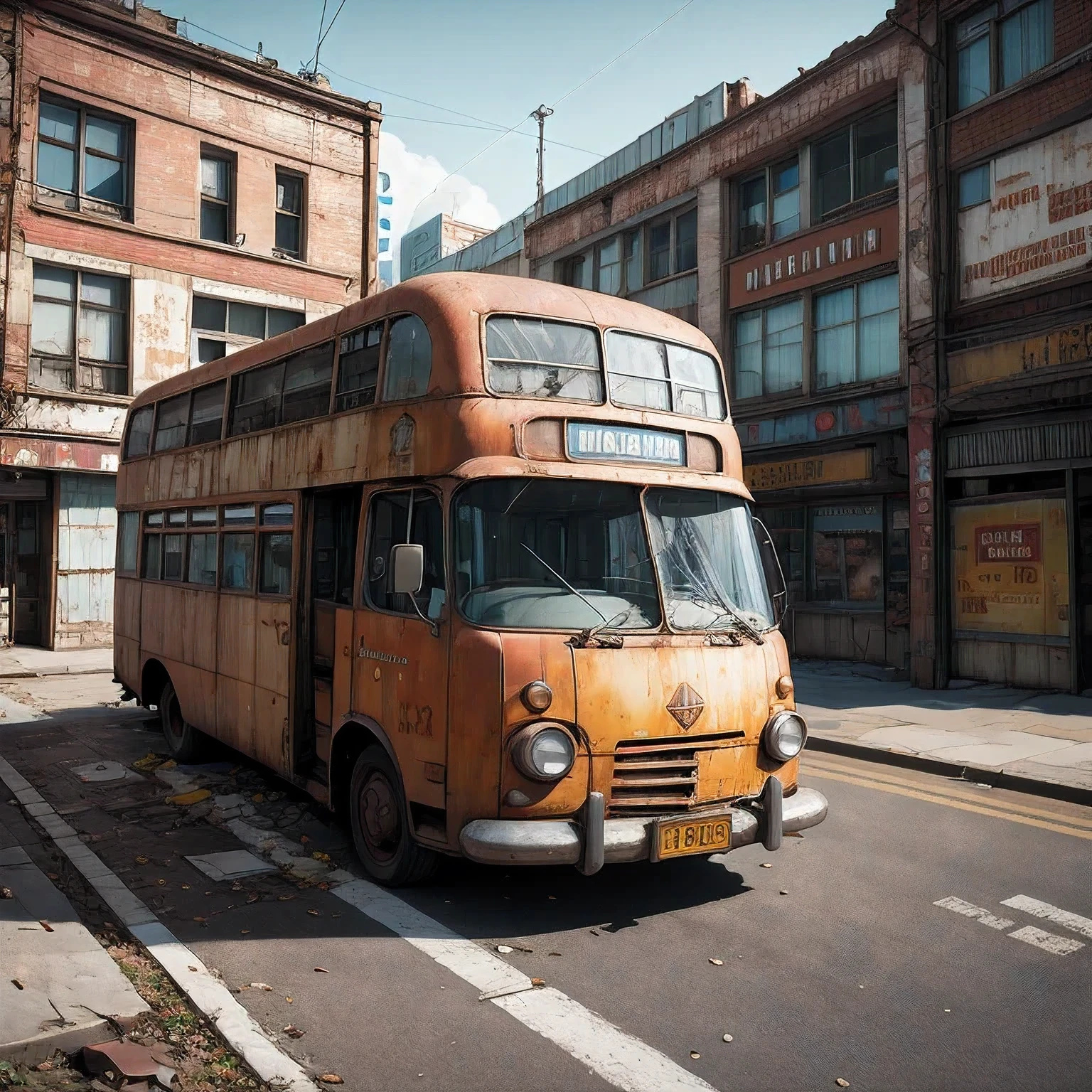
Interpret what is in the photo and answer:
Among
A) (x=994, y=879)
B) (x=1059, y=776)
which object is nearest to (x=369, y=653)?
(x=994, y=879)

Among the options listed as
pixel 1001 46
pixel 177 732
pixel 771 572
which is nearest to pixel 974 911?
pixel 771 572

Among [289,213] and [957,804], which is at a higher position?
[289,213]

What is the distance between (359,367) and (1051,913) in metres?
5.54

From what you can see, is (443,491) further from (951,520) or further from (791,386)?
(791,386)

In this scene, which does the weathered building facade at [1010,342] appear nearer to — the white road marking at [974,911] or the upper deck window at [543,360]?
the white road marking at [974,911]

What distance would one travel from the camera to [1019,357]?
48.4 feet

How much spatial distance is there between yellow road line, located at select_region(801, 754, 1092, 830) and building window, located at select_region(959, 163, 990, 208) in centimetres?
984

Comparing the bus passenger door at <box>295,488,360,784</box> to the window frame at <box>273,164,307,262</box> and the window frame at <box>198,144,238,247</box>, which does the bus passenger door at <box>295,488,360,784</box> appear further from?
the window frame at <box>273,164,307,262</box>

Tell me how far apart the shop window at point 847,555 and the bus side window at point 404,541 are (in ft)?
44.1

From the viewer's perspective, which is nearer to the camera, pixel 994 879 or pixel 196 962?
pixel 196 962

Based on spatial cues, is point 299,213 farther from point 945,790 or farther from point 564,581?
point 564,581

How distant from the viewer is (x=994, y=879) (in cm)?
653

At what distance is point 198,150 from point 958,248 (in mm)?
16714

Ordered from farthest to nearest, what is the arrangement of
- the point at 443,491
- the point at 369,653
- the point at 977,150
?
the point at 977,150 < the point at 369,653 < the point at 443,491
